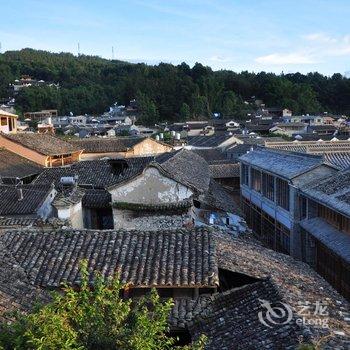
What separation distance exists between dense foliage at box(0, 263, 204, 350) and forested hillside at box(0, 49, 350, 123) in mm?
94017

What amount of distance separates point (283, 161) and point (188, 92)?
8747 centimetres

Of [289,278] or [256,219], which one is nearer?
[289,278]

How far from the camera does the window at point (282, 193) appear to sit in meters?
20.6

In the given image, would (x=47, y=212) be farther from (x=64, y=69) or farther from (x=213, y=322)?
(x=64, y=69)

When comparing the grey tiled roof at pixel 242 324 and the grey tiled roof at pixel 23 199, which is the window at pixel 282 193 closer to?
the grey tiled roof at pixel 242 324

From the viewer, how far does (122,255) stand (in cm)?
1101

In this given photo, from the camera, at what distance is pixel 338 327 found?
870 cm

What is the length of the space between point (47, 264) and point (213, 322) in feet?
13.1

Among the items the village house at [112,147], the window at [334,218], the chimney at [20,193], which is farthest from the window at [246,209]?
the village house at [112,147]

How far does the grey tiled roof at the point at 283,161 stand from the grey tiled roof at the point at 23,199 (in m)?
10.6

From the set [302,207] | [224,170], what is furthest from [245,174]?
[302,207]

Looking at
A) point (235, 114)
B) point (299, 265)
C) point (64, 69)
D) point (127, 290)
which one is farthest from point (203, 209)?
point (64, 69)

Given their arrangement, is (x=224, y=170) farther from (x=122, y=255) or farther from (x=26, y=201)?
(x=122, y=255)

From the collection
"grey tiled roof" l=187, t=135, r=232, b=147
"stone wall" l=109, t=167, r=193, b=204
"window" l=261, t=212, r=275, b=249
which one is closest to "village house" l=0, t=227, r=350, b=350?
"stone wall" l=109, t=167, r=193, b=204
